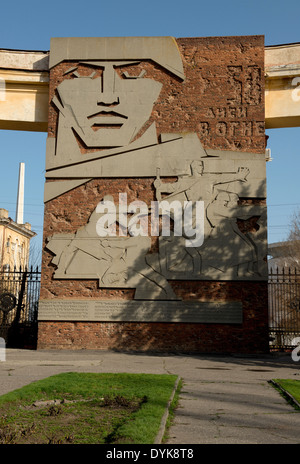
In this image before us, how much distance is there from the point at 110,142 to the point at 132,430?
471 inches

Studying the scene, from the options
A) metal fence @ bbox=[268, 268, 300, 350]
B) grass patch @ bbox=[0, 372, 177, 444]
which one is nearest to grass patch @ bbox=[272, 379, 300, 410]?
grass patch @ bbox=[0, 372, 177, 444]

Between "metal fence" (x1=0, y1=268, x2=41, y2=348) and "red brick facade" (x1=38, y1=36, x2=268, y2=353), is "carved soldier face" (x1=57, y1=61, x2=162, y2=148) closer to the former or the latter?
"red brick facade" (x1=38, y1=36, x2=268, y2=353)

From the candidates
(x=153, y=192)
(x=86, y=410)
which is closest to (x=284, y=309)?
(x=153, y=192)

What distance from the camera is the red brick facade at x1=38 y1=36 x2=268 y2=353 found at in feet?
49.6

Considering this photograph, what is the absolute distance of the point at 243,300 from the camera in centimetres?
1518

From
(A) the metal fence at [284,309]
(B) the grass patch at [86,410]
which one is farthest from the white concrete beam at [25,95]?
(B) the grass patch at [86,410]

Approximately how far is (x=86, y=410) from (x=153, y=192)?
997cm

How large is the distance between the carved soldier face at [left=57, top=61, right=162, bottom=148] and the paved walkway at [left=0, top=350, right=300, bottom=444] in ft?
21.5

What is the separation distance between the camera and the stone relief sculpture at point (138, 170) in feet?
50.1

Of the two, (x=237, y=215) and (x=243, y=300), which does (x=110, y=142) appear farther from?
(x=243, y=300)

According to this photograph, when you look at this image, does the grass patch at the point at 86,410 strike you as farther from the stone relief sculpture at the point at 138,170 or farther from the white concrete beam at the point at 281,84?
the white concrete beam at the point at 281,84
